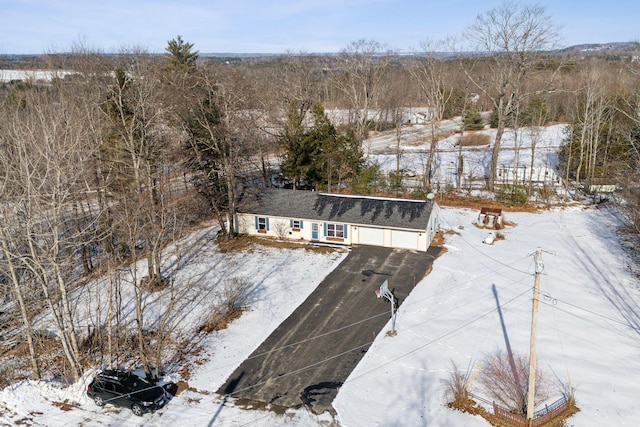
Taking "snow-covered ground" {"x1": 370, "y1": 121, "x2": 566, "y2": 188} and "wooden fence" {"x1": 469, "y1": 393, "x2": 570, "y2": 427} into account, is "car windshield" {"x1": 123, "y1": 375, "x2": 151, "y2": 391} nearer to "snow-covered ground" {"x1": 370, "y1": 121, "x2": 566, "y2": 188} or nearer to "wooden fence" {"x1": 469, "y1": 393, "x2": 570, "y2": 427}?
"wooden fence" {"x1": 469, "y1": 393, "x2": 570, "y2": 427}

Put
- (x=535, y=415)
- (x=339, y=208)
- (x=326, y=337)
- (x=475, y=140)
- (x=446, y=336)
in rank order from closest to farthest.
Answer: (x=535, y=415)
(x=446, y=336)
(x=326, y=337)
(x=339, y=208)
(x=475, y=140)

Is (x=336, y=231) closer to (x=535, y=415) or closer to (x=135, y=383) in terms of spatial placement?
(x=135, y=383)

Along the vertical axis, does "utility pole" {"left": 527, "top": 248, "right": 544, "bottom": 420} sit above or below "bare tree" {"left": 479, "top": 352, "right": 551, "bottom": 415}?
above

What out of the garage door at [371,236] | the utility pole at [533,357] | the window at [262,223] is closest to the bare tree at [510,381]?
the utility pole at [533,357]

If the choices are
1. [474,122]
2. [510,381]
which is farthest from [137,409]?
[474,122]

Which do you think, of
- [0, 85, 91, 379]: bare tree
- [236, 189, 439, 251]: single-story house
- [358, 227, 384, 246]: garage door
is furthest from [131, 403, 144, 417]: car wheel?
[358, 227, 384, 246]: garage door

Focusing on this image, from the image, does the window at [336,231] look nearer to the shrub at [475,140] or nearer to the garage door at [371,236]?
the garage door at [371,236]
